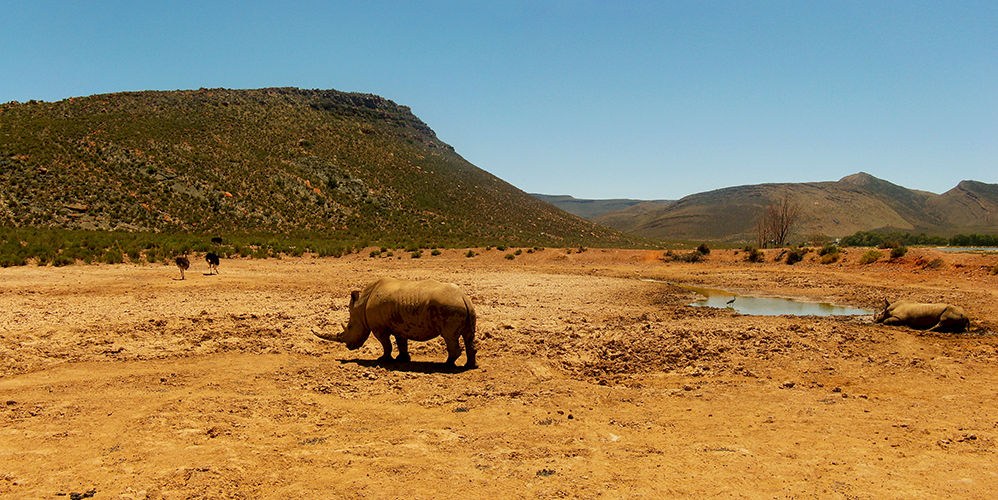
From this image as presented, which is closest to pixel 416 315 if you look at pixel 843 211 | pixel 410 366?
pixel 410 366

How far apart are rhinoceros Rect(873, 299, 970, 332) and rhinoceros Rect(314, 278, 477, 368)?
468 inches

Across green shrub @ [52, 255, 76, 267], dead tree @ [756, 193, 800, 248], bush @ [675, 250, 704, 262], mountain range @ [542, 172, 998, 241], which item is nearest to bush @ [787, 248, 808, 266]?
bush @ [675, 250, 704, 262]

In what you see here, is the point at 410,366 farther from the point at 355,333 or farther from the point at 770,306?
the point at 770,306

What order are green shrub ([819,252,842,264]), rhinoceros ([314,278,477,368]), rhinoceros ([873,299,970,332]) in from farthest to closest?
green shrub ([819,252,842,264]) < rhinoceros ([873,299,970,332]) < rhinoceros ([314,278,477,368])

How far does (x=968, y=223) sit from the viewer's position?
13375 centimetres

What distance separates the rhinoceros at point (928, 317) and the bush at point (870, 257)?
18.8 m

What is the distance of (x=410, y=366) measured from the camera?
30.3ft

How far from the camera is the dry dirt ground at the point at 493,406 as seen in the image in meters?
4.85

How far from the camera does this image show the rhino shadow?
353 inches

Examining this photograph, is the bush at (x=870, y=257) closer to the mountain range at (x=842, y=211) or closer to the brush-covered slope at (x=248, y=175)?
the brush-covered slope at (x=248, y=175)

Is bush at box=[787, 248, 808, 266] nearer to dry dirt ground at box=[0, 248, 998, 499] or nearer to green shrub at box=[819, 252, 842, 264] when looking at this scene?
green shrub at box=[819, 252, 842, 264]

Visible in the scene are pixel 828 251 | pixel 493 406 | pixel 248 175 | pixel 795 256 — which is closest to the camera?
pixel 493 406

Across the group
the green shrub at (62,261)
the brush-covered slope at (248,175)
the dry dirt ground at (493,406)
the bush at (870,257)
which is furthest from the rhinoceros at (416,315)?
the brush-covered slope at (248,175)

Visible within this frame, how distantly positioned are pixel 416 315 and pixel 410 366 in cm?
108
